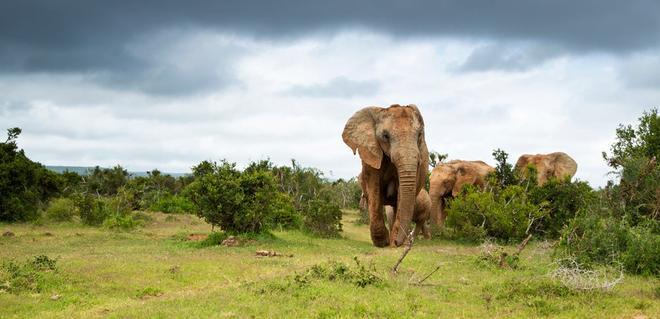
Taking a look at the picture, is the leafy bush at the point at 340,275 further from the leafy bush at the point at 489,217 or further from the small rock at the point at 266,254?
the leafy bush at the point at 489,217

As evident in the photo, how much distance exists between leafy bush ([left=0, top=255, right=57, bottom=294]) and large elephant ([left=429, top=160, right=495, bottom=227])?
18782 mm

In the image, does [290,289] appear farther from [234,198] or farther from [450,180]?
[450,180]

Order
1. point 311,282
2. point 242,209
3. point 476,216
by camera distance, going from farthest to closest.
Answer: point 476,216 < point 242,209 < point 311,282

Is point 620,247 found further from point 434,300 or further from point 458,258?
point 434,300

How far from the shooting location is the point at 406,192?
17188mm

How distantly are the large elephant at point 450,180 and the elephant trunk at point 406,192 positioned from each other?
1155 centimetres

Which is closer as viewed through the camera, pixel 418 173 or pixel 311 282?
pixel 311 282

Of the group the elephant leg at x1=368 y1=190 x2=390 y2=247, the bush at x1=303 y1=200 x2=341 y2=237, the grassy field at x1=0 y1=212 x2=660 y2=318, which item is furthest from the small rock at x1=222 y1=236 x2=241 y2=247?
the bush at x1=303 y1=200 x2=341 y2=237

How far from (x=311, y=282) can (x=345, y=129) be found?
8.72m

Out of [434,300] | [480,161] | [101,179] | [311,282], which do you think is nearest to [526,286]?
[434,300]

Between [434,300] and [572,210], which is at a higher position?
[572,210]

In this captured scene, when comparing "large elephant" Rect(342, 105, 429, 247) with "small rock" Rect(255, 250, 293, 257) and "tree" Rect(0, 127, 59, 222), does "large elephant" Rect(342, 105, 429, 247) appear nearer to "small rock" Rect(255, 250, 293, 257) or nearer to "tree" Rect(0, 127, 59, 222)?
"small rock" Rect(255, 250, 293, 257)

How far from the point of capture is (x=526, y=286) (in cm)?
1070

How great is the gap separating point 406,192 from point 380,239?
232 cm
